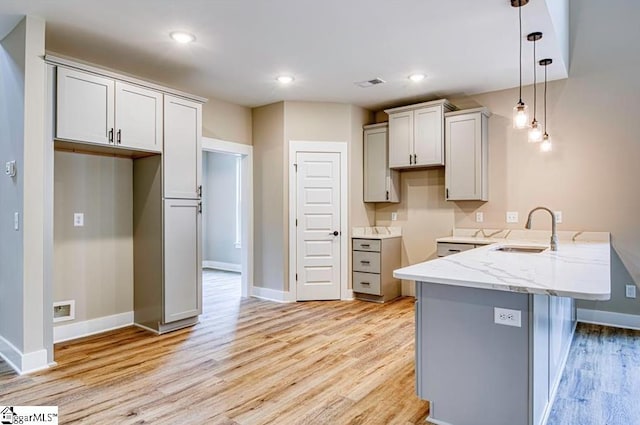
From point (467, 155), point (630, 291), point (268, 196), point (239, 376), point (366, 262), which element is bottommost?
point (239, 376)

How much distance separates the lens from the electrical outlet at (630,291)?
3914 mm

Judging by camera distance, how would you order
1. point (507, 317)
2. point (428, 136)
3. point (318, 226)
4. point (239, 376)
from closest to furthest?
point (507, 317) → point (239, 376) → point (428, 136) → point (318, 226)

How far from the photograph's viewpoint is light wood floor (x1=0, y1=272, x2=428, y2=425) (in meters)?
2.28

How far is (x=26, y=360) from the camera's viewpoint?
280cm

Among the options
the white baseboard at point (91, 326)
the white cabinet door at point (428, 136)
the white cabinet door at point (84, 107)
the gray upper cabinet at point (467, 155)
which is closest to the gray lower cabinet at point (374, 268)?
the gray upper cabinet at point (467, 155)

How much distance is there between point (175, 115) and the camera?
3809mm

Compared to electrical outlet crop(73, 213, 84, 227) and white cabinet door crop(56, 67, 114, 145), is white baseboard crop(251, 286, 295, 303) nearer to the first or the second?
electrical outlet crop(73, 213, 84, 227)

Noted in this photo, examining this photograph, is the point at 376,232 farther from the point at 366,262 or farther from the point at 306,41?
the point at 306,41

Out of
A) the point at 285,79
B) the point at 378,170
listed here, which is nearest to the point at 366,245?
the point at 378,170

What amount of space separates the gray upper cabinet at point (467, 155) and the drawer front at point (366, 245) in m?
1.04

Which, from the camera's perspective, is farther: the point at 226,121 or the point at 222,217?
the point at 222,217

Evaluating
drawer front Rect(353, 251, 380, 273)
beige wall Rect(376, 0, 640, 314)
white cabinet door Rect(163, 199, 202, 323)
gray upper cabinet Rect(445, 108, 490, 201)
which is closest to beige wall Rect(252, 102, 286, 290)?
drawer front Rect(353, 251, 380, 273)

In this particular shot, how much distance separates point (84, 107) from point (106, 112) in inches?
6.6

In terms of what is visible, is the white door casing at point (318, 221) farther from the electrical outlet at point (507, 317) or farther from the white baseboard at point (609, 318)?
the electrical outlet at point (507, 317)
